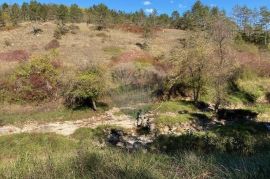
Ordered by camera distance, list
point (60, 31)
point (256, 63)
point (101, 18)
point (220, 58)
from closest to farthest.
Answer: point (220, 58) → point (256, 63) → point (60, 31) → point (101, 18)

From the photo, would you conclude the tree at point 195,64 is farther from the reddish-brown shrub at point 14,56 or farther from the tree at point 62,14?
the tree at point 62,14

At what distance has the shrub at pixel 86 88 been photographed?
25.9 meters

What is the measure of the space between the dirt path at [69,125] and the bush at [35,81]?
4.96 meters

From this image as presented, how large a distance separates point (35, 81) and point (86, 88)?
16.6 feet

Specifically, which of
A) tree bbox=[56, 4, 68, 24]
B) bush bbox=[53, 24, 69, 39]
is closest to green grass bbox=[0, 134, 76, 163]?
bush bbox=[53, 24, 69, 39]

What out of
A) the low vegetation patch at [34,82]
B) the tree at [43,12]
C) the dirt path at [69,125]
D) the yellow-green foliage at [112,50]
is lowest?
the dirt path at [69,125]

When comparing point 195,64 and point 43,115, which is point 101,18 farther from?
point 43,115

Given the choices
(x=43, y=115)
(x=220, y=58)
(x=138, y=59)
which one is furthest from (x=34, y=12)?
(x=220, y=58)

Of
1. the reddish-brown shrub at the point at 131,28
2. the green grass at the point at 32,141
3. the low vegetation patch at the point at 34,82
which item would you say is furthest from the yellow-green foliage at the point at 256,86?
the reddish-brown shrub at the point at 131,28

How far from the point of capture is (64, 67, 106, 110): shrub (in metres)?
25.9

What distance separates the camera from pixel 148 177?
4496 mm

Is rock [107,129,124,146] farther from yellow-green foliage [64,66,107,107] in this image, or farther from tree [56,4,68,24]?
tree [56,4,68,24]

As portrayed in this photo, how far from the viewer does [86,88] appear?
85.6 ft

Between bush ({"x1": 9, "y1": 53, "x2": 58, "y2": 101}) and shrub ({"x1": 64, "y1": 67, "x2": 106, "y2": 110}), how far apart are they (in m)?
2.25
